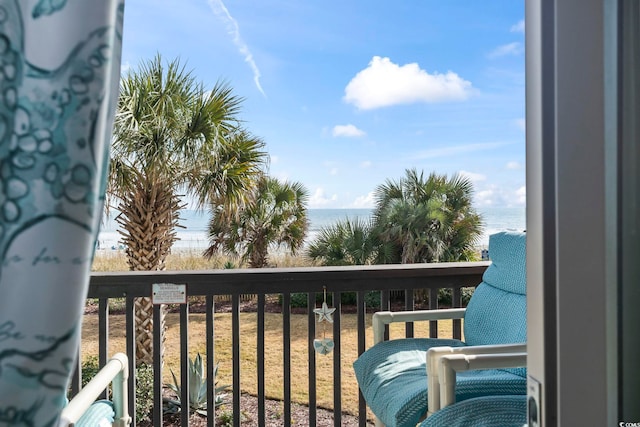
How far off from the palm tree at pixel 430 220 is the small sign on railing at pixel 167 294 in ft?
26.2

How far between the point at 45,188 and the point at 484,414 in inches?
48.1

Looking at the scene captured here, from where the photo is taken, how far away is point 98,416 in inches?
55.5

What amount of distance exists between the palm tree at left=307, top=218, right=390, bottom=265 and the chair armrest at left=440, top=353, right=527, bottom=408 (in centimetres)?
831

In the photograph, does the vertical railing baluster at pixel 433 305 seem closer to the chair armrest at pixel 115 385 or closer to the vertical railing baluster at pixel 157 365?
the vertical railing baluster at pixel 157 365

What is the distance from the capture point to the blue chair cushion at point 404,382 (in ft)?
5.02

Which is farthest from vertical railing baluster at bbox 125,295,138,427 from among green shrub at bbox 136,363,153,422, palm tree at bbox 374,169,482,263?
palm tree at bbox 374,169,482,263

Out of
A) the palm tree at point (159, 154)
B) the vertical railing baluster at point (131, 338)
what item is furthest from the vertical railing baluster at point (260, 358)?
the palm tree at point (159, 154)

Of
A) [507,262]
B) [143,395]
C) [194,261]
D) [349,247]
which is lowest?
[143,395]

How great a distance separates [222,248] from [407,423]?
9537 millimetres

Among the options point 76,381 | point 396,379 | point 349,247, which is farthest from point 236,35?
point 396,379

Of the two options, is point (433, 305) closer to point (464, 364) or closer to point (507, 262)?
point (507, 262)

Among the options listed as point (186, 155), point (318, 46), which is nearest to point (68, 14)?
point (186, 155)

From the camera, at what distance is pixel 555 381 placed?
2.23ft

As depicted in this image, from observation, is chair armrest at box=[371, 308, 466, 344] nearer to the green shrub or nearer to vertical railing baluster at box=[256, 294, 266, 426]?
vertical railing baluster at box=[256, 294, 266, 426]
